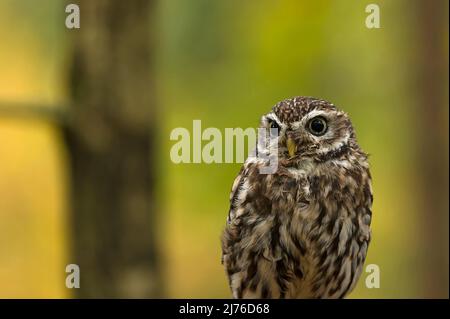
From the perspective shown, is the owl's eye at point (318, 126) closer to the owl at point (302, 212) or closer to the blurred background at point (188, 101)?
the owl at point (302, 212)

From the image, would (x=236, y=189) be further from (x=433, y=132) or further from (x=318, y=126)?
(x=433, y=132)

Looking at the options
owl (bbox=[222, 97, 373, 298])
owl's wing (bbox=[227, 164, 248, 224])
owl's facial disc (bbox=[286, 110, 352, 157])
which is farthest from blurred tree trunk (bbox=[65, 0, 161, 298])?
owl's facial disc (bbox=[286, 110, 352, 157])

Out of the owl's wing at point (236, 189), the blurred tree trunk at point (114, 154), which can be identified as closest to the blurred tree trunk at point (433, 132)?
the blurred tree trunk at point (114, 154)

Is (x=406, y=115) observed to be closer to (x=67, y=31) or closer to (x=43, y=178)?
(x=67, y=31)

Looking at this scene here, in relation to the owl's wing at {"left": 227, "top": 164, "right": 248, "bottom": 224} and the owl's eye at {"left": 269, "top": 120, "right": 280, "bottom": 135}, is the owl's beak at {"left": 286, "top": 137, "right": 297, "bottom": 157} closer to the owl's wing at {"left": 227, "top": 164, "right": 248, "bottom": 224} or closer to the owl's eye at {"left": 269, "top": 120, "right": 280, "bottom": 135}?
the owl's eye at {"left": 269, "top": 120, "right": 280, "bottom": 135}

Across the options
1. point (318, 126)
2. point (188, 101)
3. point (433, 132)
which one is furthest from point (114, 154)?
point (433, 132)

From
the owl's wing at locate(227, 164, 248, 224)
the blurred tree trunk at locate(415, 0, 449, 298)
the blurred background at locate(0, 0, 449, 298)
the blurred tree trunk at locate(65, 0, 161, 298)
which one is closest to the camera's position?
the owl's wing at locate(227, 164, 248, 224)

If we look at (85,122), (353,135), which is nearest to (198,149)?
(353,135)

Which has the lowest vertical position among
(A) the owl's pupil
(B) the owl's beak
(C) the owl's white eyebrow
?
(B) the owl's beak
